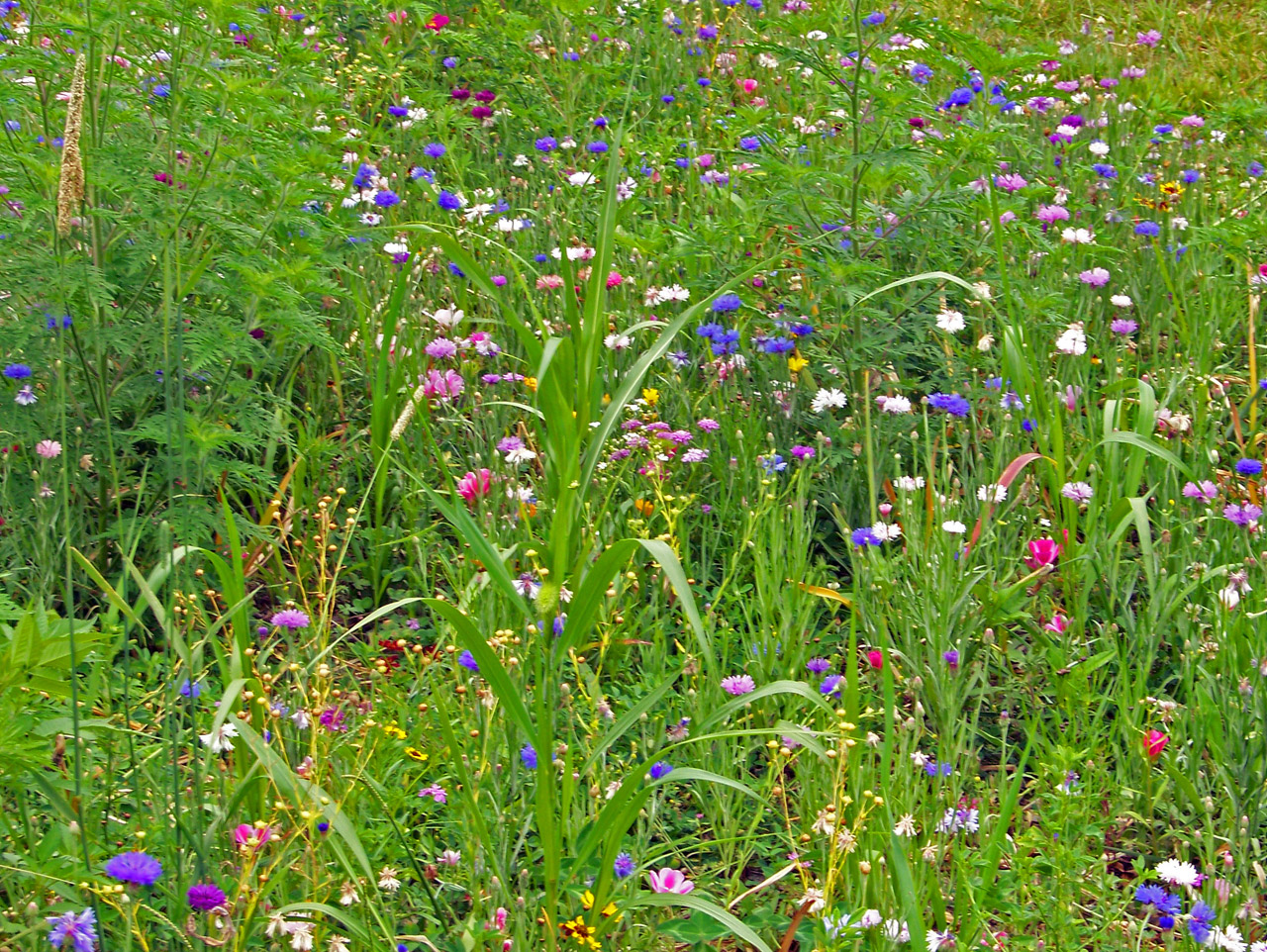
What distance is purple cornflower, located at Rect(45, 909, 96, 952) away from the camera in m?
1.54

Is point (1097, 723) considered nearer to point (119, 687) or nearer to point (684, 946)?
point (684, 946)

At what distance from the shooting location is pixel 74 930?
1558 mm

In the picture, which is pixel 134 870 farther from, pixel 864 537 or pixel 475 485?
pixel 864 537

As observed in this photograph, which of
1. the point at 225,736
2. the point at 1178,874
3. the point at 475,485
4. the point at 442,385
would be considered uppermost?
the point at 442,385

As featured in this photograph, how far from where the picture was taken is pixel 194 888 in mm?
1600

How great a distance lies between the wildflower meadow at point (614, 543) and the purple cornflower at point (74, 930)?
0.02 meters

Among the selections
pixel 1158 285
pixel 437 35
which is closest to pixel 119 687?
pixel 1158 285

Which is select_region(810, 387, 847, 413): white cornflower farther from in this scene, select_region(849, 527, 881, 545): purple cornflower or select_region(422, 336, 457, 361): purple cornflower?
select_region(422, 336, 457, 361): purple cornflower

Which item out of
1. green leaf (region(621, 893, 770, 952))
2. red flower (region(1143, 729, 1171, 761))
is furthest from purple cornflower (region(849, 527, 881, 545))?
green leaf (region(621, 893, 770, 952))

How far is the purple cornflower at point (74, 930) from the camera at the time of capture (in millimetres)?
1543

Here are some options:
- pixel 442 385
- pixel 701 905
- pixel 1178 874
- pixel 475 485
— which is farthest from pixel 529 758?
pixel 442 385

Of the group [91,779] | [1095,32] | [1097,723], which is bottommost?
[1097,723]

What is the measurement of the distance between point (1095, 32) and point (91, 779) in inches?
235

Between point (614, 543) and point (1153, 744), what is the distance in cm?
103
